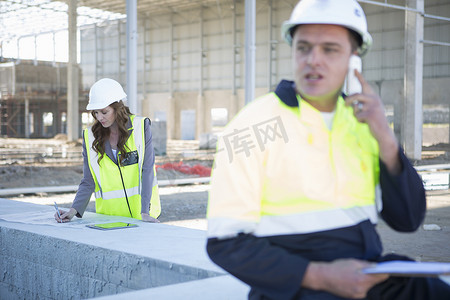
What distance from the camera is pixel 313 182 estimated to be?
1.66 m

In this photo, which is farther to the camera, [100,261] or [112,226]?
[112,226]

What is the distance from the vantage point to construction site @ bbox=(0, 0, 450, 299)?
381 cm

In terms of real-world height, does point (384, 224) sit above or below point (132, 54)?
below

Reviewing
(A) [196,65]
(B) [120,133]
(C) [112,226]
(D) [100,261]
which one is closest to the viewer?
(D) [100,261]

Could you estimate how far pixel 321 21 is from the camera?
1.63 metres

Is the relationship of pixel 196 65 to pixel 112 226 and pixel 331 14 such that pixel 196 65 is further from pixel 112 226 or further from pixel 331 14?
pixel 331 14

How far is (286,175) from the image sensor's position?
1646 millimetres

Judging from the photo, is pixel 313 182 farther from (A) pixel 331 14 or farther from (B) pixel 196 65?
(B) pixel 196 65

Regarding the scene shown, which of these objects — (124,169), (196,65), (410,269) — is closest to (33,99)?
(196,65)

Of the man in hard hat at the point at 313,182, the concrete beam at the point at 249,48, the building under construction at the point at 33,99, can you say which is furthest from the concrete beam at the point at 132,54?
the building under construction at the point at 33,99

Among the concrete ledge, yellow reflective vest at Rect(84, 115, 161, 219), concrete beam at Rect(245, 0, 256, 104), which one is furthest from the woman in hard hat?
concrete beam at Rect(245, 0, 256, 104)

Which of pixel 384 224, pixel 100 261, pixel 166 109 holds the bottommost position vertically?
pixel 384 224

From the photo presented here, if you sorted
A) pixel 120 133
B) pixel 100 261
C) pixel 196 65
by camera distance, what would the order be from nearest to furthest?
pixel 100 261 < pixel 120 133 < pixel 196 65

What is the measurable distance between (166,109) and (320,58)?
37.3 meters
